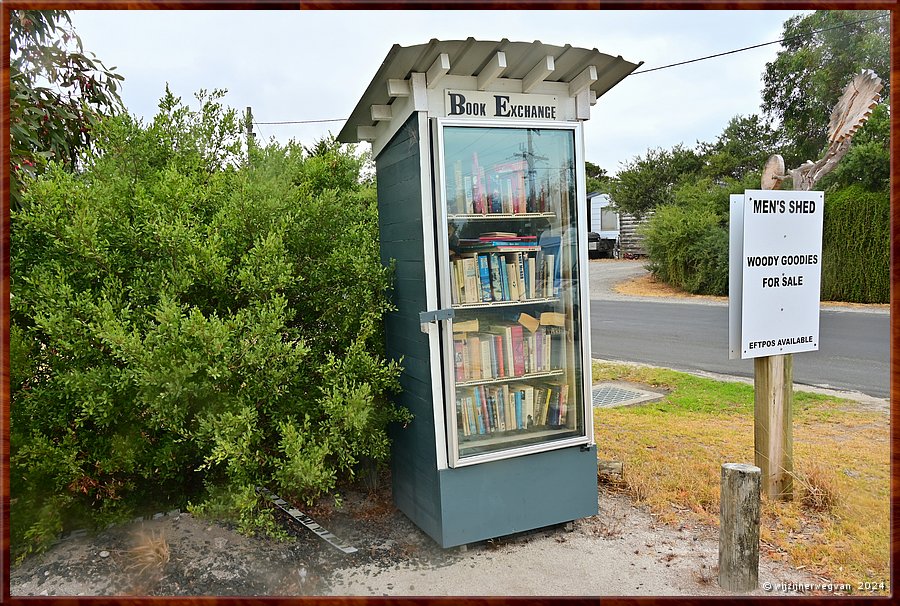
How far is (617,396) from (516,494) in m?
3.33

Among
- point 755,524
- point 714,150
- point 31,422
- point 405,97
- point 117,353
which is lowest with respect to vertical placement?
point 755,524

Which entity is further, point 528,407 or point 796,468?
point 796,468

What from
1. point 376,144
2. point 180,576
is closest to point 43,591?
point 180,576

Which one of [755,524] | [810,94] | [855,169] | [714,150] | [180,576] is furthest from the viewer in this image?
[714,150]

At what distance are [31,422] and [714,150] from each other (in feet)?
71.7

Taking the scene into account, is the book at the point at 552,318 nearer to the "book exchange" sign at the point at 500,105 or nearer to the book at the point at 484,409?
the book at the point at 484,409

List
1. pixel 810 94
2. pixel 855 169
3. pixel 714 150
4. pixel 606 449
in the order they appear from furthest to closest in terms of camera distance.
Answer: pixel 714 150
pixel 810 94
pixel 855 169
pixel 606 449

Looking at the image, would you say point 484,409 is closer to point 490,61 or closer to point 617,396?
point 490,61

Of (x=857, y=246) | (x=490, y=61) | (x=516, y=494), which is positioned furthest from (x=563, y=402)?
(x=857, y=246)

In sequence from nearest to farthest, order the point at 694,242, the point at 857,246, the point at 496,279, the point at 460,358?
1. the point at 460,358
2. the point at 496,279
3. the point at 857,246
4. the point at 694,242

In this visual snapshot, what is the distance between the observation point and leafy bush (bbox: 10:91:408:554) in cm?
293

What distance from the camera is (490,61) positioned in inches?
115

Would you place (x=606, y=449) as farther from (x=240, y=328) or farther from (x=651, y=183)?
(x=651, y=183)

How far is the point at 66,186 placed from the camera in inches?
120
